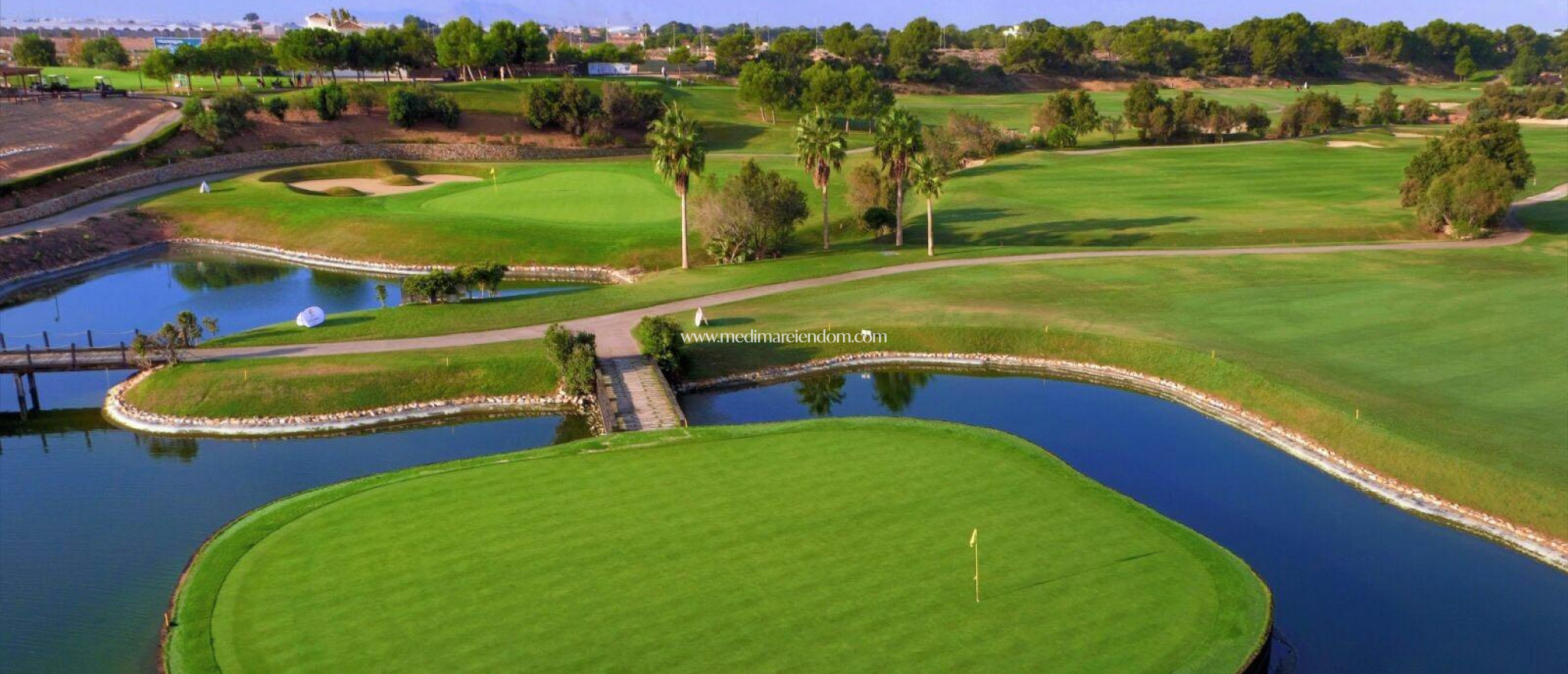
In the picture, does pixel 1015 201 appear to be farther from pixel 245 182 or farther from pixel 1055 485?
pixel 245 182

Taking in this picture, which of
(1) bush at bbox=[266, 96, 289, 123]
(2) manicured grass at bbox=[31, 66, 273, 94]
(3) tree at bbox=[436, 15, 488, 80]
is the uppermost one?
(3) tree at bbox=[436, 15, 488, 80]

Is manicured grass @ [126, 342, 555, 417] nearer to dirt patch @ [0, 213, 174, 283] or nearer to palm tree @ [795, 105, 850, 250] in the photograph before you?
palm tree @ [795, 105, 850, 250]

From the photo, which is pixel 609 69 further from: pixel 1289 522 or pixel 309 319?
pixel 1289 522

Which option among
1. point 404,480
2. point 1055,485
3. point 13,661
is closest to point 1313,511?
point 1055,485

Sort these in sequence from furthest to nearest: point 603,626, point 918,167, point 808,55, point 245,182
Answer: point 808,55, point 245,182, point 918,167, point 603,626

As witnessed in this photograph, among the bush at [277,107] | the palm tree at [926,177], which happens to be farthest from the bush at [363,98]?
the palm tree at [926,177]

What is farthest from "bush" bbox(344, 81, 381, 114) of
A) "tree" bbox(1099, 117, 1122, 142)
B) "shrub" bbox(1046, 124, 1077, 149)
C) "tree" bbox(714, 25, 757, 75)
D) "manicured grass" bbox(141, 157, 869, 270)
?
"tree" bbox(1099, 117, 1122, 142)
